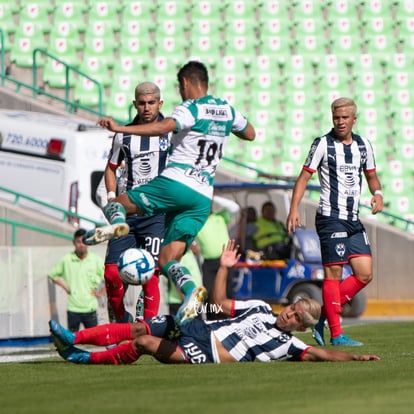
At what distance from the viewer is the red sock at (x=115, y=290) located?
11336 millimetres

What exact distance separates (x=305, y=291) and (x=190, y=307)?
10.6 meters

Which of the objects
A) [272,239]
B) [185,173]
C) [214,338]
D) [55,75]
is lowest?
[214,338]

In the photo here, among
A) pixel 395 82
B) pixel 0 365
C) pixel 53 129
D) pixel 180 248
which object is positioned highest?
pixel 395 82

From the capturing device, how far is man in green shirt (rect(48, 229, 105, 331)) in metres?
16.2

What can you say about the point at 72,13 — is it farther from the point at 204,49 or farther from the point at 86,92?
the point at 204,49

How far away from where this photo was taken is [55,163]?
2009 centimetres

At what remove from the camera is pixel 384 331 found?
15117mm

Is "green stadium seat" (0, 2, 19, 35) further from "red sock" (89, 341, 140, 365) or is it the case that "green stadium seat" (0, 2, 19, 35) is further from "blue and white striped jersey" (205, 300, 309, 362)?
"blue and white striped jersey" (205, 300, 309, 362)

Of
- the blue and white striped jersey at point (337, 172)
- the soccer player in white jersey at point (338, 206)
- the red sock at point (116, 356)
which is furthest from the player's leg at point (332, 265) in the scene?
the red sock at point (116, 356)

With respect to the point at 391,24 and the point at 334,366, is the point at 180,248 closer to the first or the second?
the point at 334,366

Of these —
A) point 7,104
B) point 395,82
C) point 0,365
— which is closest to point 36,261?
point 0,365

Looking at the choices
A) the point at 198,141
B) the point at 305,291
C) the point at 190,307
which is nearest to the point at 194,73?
the point at 198,141

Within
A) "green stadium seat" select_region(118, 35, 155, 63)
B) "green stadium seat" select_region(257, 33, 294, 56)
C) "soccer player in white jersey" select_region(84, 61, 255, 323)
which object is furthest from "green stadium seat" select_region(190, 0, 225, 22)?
"soccer player in white jersey" select_region(84, 61, 255, 323)

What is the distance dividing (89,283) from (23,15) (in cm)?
1234
